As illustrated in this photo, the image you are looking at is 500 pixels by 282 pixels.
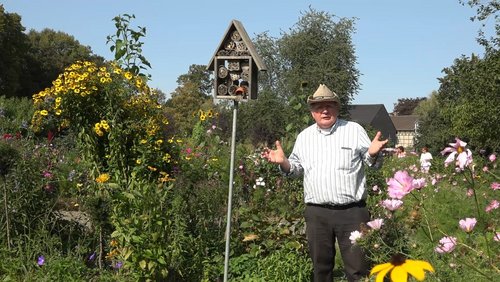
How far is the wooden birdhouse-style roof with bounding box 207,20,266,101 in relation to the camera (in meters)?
4.73

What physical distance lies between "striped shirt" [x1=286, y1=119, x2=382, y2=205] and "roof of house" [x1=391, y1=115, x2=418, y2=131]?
8695cm

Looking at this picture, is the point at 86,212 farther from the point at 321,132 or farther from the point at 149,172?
the point at 321,132

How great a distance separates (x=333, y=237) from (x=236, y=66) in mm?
1692

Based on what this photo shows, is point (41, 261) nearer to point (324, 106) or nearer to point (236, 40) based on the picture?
point (236, 40)

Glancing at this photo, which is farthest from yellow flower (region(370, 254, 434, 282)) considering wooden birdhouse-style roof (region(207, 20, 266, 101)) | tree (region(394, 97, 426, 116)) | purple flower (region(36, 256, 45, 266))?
tree (region(394, 97, 426, 116))

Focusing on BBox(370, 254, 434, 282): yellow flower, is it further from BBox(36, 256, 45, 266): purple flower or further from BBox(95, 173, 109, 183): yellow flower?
BBox(36, 256, 45, 266): purple flower

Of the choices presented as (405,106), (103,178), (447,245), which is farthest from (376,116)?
(447,245)

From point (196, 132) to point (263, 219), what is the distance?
375 centimetres

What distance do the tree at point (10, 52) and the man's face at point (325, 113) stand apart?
3215 centimetres

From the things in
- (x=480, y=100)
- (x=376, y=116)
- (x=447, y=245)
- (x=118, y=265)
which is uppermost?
(x=376, y=116)

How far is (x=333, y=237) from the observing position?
3.86 metres

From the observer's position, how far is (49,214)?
4941 mm

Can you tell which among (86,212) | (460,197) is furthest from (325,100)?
(460,197)

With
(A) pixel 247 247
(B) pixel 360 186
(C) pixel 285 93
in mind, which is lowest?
(A) pixel 247 247
